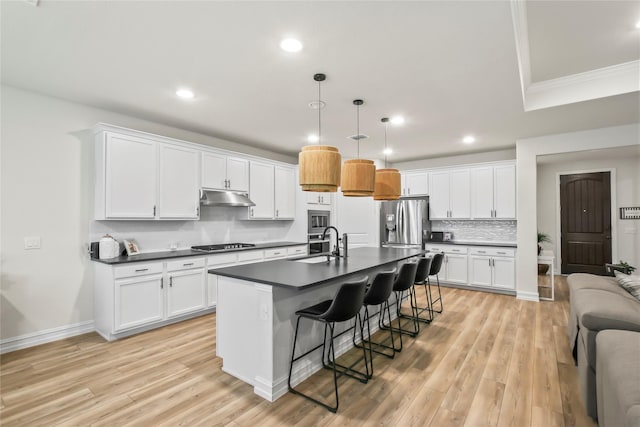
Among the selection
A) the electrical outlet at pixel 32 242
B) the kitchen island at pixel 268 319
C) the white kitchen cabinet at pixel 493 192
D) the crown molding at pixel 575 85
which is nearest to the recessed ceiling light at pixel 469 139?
the white kitchen cabinet at pixel 493 192

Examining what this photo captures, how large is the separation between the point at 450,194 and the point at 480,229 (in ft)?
3.11

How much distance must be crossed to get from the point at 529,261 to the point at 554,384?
3008 mm

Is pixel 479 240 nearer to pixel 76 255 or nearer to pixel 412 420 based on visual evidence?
pixel 412 420

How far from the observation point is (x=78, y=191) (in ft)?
11.8

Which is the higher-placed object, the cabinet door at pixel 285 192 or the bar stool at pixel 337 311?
the cabinet door at pixel 285 192

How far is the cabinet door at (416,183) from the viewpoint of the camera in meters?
6.39

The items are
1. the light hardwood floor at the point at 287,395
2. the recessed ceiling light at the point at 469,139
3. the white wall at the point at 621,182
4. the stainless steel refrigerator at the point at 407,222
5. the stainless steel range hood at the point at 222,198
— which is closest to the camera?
the light hardwood floor at the point at 287,395

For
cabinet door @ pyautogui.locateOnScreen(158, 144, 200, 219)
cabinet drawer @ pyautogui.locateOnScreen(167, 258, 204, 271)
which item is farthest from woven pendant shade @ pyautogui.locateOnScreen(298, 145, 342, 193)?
cabinet door @ pyautogui.locateOnScreen(158, 144, 200, 219)

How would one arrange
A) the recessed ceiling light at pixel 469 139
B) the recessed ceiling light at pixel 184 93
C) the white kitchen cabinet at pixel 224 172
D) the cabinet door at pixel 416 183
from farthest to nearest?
the cabinet door at pixel 416 183
the recessed ceiling light at pixel 469 139
the white kitchen cabinet at pixel 224 172
the recessed ceiling light at pixel 184 93

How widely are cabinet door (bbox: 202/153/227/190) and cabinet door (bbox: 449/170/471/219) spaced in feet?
14.0

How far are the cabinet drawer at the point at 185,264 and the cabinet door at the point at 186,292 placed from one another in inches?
2.1

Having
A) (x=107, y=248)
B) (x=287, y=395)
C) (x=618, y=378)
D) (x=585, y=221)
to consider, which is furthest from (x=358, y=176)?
(x=585, y=221)

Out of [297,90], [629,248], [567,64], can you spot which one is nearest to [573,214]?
[629,248]

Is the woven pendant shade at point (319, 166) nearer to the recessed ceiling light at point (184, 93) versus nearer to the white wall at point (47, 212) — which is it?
the recessed ceiling light at point (184, 93)
